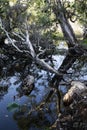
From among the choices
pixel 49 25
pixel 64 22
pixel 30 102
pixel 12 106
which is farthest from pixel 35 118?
pixel 49 25

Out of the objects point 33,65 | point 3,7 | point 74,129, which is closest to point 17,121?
point 74,129

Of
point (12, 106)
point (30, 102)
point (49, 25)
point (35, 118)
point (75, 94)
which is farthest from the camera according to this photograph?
point (49, 25)

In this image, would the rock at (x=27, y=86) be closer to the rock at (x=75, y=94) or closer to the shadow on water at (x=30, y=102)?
the shadow on water at (x=30, y=102)

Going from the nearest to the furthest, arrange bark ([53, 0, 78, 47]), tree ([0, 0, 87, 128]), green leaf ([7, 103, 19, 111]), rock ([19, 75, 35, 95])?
green leaf ([7, 103, 19, 111]), rock ([19, 75, 35, 95]), tree ([0, 0, 87, 128]), bark ([53, 0, 78, 47])

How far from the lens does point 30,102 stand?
11211 millimetres

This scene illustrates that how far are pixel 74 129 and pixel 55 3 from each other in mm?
11223

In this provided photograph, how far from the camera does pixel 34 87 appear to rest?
44.1 feet

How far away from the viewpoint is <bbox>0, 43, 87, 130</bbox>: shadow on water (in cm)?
935

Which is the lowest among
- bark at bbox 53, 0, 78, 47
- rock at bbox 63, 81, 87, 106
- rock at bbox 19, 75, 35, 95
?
rock at bbox 63, 81, 87, 106

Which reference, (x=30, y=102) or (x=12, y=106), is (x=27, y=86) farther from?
(x=12, y=106)

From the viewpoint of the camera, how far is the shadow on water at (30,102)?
9.35 meters

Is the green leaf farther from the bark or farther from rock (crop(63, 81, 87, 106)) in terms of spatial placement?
the bark

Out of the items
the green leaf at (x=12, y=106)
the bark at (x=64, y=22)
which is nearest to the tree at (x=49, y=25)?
the bark at (x=64, y=22)

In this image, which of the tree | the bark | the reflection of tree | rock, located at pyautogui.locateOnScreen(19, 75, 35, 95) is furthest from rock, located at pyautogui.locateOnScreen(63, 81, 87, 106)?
the bark
